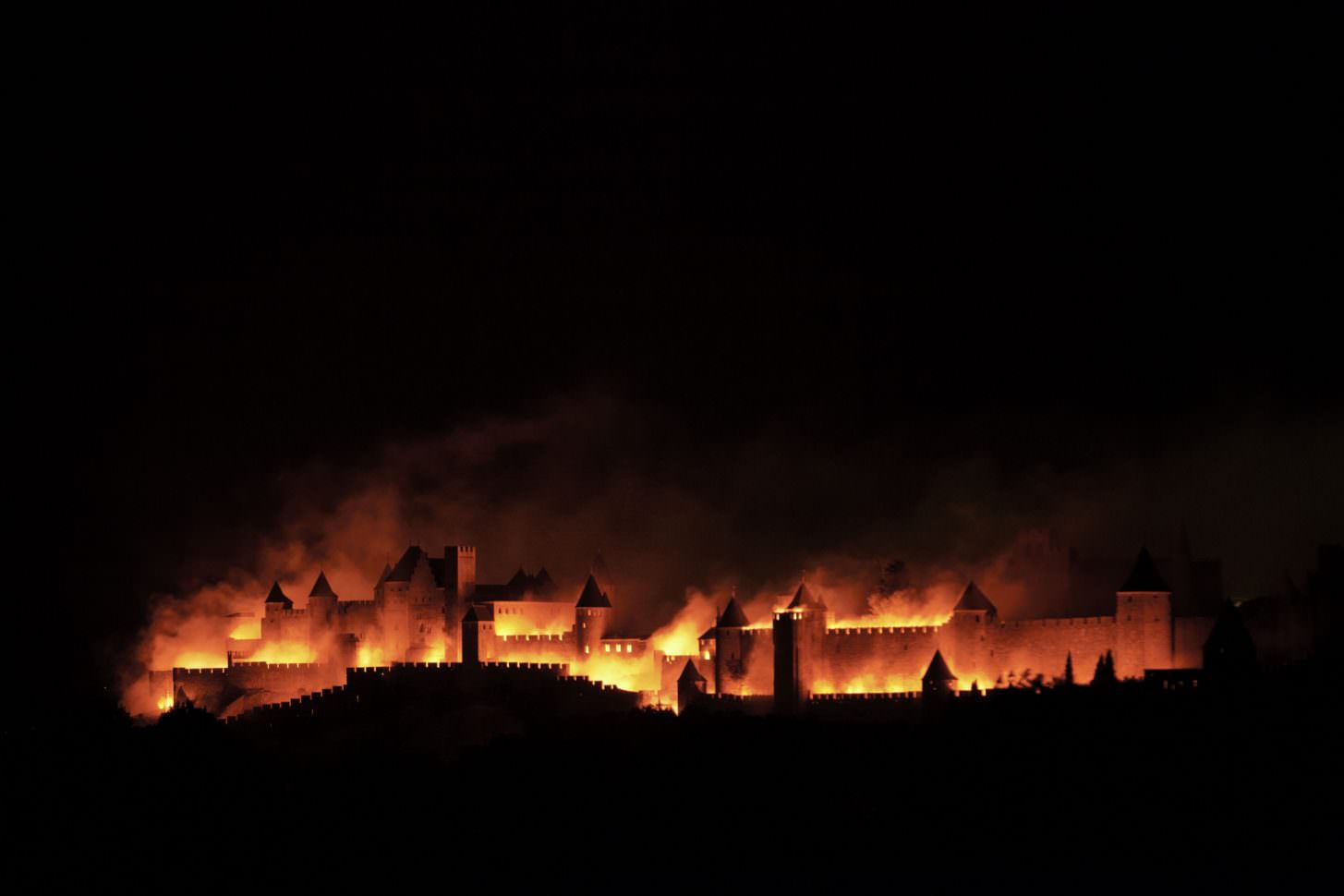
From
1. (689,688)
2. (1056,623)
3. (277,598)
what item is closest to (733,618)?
(689,688)

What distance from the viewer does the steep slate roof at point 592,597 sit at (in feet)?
279

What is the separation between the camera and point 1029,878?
66.1 meters

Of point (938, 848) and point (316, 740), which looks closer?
point (938, 848)

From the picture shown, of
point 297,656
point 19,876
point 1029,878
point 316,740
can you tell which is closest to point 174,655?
point 297,656

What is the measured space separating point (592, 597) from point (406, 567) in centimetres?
A: 702

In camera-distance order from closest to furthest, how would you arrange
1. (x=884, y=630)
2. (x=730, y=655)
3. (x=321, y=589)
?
(x=884, y=630)
(x=730, y=655)
(x=321, y=589)

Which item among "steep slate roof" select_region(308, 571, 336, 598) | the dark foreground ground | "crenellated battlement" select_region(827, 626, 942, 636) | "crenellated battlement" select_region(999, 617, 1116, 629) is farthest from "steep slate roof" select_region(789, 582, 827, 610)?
"steep slate roof" select_region(308, 571, 336, 598)

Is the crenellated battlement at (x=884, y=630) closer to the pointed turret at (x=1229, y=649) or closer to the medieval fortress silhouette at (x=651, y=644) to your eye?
the medieval fortress silhouette at (x=651, y=644)

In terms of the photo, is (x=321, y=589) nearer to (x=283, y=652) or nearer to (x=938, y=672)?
(x=283, y=652)

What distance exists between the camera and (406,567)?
88.9 meters

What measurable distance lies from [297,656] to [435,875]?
22.5m

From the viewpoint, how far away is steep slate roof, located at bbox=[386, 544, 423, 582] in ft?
291

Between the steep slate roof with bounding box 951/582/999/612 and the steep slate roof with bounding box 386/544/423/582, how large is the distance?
20506mm

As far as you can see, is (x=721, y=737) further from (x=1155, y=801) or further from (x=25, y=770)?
(x=25, y=770)
